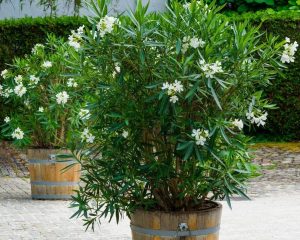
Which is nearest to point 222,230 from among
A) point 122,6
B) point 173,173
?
point 173,173

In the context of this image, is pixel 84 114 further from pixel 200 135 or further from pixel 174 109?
pixel 200 135

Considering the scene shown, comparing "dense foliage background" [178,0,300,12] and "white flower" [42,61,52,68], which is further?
"dense foliage background" [178,0,300,12]

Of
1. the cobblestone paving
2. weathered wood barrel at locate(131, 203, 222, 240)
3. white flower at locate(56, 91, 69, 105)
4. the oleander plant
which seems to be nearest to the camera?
weathered wood barrel at locate(131, 203, 222, 240)

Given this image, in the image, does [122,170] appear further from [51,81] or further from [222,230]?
[51,81]

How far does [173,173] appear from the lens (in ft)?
16.4

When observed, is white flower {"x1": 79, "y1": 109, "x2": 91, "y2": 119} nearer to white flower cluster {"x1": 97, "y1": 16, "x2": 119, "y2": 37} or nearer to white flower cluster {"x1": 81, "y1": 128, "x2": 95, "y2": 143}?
white flower cluster {"x1": 81, "y1": 128, "x2": 95, "y2": 143}

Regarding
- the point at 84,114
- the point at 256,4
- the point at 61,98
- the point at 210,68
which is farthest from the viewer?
the point at 256,4

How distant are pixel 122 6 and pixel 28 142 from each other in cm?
849

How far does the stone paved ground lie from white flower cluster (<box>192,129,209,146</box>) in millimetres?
2525

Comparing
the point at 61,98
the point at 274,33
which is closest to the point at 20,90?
the point at 61,98

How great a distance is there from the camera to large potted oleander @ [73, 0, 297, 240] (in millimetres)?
4820

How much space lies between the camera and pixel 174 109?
4.81 m

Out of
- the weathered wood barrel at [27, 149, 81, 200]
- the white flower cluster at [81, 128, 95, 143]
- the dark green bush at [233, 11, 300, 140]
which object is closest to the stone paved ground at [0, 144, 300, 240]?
the weathered wood barrel at [27, 149, 81, 200]

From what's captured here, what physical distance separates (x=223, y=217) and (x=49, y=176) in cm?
210
